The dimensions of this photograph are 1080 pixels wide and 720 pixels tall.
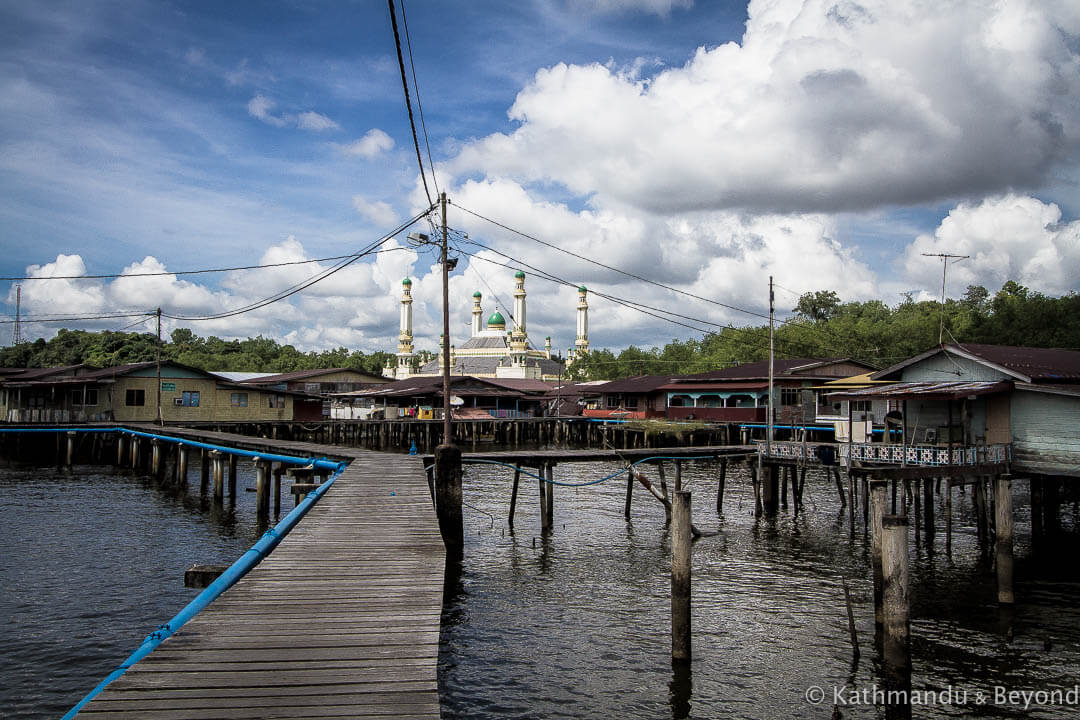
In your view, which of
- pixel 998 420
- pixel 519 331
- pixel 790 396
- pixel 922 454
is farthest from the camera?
pixel 519 331

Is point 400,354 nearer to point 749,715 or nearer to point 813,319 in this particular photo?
point 813,319

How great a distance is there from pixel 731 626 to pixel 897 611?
3912 mm

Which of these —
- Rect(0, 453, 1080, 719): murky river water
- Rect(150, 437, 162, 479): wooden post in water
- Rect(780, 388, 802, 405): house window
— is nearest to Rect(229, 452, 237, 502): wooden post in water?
Rect(0, 453, 1080, 719): murky river water

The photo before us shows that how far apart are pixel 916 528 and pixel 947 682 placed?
10.7 metres

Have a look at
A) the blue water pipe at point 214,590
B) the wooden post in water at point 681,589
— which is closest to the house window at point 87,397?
the blue water pipe at point 214,590

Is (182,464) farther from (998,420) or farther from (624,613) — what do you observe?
(998,420)

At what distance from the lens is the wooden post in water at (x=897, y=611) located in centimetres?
1047

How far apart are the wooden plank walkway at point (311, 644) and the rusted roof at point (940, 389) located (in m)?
14.4

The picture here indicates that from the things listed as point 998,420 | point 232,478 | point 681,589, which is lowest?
point 681,589

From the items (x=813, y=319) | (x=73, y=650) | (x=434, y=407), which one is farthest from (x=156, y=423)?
(x=813, y=319)

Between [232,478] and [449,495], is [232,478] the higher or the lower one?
the lower one

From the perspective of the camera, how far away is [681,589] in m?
11.9

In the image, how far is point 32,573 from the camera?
16.7 meters

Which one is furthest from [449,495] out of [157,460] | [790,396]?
[790,396]
